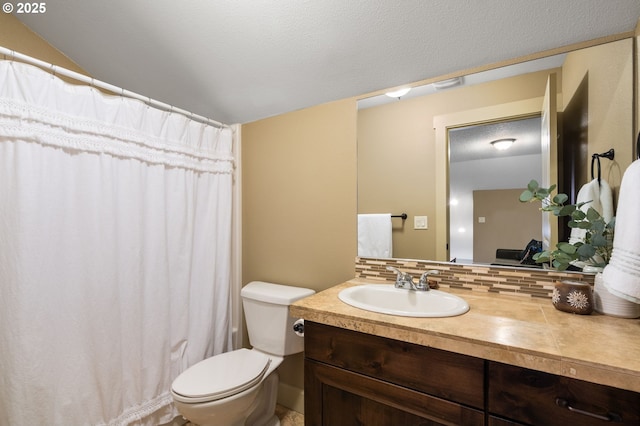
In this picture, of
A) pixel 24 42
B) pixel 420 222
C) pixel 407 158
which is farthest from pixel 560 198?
pixel 24 42

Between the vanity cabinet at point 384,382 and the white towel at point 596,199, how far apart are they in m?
0.75

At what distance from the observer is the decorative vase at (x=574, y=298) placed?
979 millimetres

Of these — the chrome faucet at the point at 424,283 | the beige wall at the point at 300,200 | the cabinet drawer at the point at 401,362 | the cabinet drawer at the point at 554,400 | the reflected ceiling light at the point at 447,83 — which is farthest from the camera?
the beige wall at the point at 300,200

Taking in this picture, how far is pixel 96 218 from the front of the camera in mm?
1292

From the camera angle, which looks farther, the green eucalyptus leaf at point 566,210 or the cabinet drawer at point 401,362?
the green eucalyptus leaf at point 566,210

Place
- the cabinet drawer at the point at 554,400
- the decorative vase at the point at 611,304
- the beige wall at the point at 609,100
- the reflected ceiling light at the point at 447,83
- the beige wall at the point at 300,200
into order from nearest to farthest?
the cabinet drawer at the point at 554,400
the decorative vase at the point at 611,304
the beige wall at the point at 609,100
the reflected ceiling light at the point at 447,83
the beige wall at the point at 300,200

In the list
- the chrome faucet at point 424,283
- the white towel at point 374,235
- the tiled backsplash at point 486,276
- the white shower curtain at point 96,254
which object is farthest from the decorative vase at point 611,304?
the white shower curtain at point 96,254

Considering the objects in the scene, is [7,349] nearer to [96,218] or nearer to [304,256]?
[96,218]

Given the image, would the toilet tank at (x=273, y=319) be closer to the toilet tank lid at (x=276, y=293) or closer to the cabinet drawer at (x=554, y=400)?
the toilet tank lid at (x=276, y=293)

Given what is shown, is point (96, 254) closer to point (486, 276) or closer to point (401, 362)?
point (401, 362)

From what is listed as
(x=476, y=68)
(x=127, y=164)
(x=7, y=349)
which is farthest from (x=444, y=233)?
(x=7, y=349)

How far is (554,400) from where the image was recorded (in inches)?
28.0

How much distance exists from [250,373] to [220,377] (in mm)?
142

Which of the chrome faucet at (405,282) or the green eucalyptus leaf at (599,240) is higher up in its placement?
the green eucalyptus leaf at (599,240)
